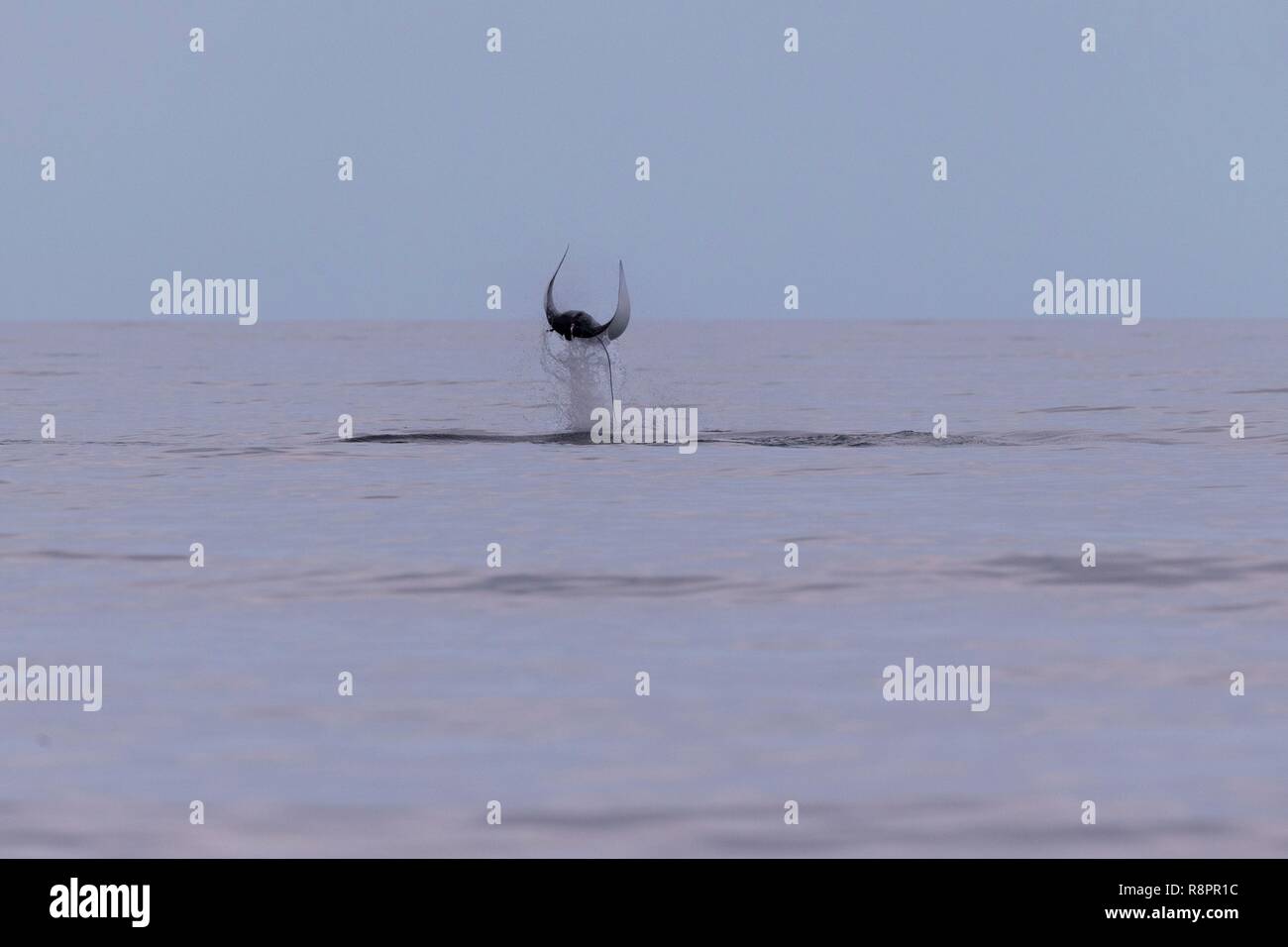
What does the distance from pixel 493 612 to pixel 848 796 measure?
7656 millimetres

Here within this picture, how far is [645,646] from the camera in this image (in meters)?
17.7

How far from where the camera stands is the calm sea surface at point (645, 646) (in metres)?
12.0

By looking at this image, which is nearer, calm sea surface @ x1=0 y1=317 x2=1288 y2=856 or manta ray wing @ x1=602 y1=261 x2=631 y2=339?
calm sea surface @ x1=0 y1=317 x2=1288 y2=856

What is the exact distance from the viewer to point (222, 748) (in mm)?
13617

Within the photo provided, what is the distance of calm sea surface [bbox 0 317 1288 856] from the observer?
1198 cm

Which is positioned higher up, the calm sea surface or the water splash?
the water splash

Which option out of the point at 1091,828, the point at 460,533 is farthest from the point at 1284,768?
the point at 460,533

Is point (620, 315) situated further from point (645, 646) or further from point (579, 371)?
point (645, 646)

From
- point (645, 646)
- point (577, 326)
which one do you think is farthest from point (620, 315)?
point (645, 646)

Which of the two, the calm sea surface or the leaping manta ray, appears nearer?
the calm sea surface

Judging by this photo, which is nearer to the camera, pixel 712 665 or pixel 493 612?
pixel 712 665

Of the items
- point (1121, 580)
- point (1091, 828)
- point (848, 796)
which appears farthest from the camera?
point (1121, 580)
